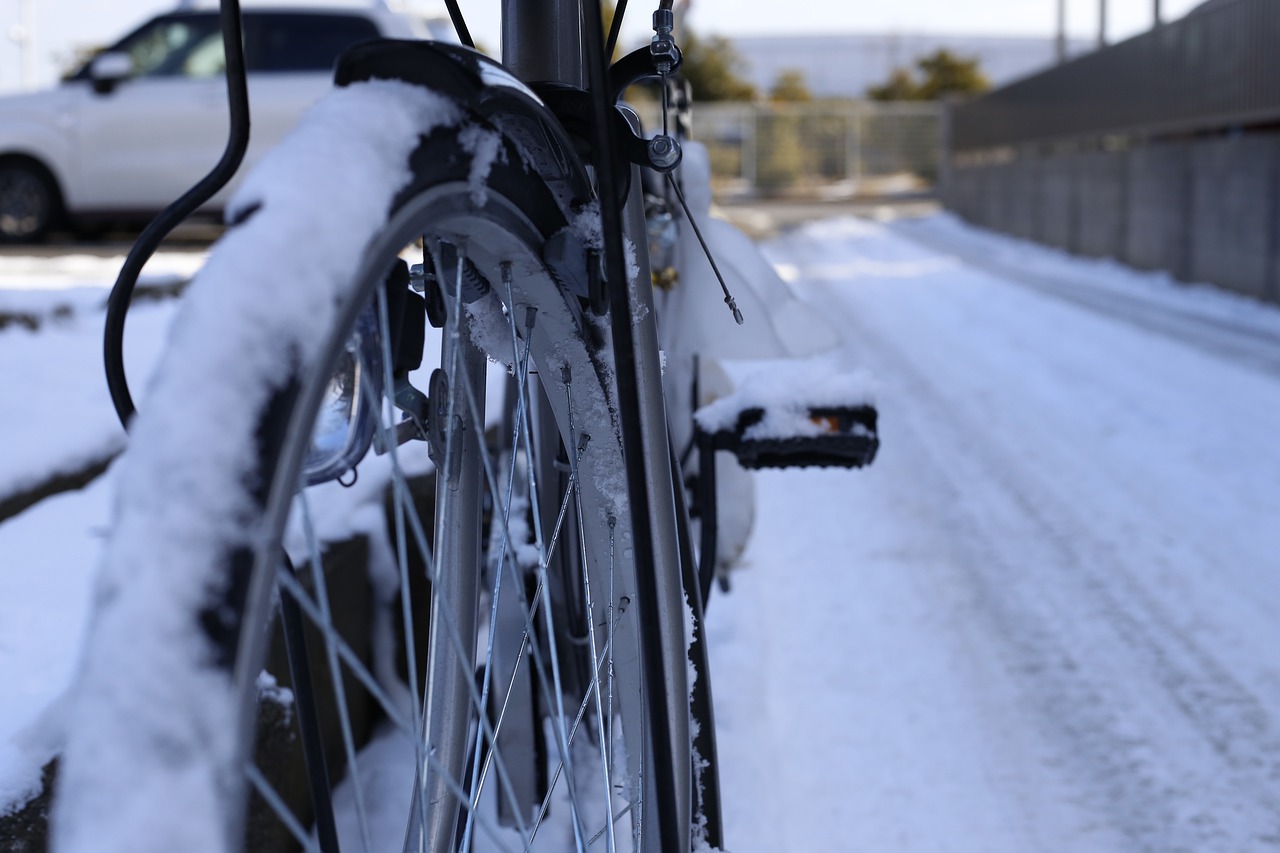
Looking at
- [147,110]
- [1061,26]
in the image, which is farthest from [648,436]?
[1061,26]

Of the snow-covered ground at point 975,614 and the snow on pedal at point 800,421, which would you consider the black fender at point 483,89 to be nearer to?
the snow-covered ground at point 975,614

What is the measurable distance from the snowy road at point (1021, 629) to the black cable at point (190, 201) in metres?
1.45

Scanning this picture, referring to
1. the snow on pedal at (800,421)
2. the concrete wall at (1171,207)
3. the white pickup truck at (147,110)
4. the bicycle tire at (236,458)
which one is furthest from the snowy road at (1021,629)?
the white pickup truck at (147,110)

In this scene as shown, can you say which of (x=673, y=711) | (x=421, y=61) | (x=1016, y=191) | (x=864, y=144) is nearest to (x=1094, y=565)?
(x=673, y=711)

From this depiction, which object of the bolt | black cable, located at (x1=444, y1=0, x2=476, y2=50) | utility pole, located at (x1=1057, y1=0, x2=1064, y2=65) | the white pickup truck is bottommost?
the bolt

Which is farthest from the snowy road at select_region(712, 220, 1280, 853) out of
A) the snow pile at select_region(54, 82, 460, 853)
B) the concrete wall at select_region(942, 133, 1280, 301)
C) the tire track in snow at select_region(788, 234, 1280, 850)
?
the concrete wall at select_region(942, 133, 1280, 301)

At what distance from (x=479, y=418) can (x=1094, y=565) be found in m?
2.89

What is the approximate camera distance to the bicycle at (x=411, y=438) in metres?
0.61

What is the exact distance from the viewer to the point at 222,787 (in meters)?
0.62

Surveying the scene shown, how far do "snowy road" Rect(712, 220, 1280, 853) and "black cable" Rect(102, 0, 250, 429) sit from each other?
1452 millimetres

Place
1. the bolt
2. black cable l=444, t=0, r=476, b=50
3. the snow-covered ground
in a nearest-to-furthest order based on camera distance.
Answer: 1. the bolt
2. black cable l=444, t=0, r=476, b=50
3. the snow-covered ground

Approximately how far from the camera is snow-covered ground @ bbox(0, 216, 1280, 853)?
2314mm

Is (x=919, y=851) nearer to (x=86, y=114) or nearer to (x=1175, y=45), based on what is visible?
(x=86, y=114)

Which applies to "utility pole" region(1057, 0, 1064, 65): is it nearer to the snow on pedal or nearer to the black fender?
the snow on pedal
